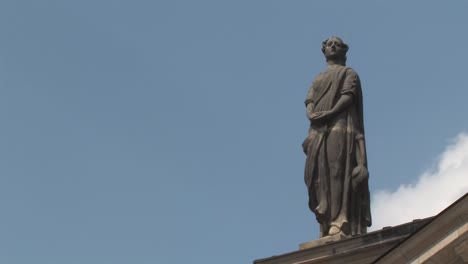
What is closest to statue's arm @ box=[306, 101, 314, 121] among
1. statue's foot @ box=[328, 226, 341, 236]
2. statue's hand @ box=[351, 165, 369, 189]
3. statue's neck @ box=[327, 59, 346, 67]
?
statue's neck @ box=[327, 59, 346, 67]

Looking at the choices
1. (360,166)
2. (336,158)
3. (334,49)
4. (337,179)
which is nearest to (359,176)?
(360,166)

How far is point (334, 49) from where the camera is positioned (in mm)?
25734

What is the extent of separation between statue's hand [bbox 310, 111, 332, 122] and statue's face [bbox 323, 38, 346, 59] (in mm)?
1473

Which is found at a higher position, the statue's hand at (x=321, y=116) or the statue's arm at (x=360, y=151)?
the statue's hand at (x=321, y=116)

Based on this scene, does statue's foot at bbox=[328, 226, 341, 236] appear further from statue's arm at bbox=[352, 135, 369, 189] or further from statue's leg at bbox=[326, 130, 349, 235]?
statue's arm at bbox=[352, 135, 369, 189]

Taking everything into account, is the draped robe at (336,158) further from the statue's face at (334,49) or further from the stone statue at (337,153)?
the statue's face at (334,49)

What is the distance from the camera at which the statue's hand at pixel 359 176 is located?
23.9 meters

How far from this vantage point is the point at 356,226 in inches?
926

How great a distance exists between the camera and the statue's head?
25.7 m

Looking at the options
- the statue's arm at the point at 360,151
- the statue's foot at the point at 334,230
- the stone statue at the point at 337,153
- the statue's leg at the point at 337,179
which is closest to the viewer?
the statue's foot at the point at 334,230

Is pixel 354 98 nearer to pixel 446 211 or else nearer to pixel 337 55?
pixel 337 55

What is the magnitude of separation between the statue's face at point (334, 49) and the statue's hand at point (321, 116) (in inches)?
58.0

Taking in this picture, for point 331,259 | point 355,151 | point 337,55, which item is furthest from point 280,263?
point 337,55

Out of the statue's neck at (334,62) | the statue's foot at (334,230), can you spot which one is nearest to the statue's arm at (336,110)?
the statue's neck at (334,62)
